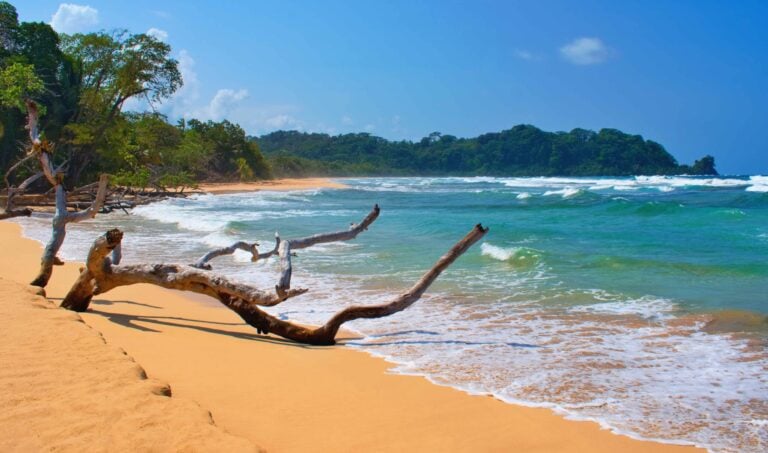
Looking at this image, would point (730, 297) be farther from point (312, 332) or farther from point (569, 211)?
point (569, 211)

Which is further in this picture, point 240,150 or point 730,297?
point 240,150

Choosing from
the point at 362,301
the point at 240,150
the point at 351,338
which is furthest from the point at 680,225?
the point at 240,150

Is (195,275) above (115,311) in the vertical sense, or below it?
above

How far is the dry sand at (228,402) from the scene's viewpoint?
3.43 meters

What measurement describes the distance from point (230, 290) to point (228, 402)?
2350 mm

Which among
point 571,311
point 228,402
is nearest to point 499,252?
point 571,311

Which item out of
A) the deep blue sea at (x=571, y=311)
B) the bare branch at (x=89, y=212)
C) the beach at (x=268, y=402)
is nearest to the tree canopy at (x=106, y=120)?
the deep blue sea at (x=571, y=311)

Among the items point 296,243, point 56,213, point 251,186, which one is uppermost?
point 56,213

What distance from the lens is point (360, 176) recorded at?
110875mm

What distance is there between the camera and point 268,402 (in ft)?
14.4

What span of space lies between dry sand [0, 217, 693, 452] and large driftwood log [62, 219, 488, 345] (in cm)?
38

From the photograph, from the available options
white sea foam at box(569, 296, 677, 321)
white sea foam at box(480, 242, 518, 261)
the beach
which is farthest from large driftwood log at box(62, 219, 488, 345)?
white sea foam at box(480, 242, 518, 261)

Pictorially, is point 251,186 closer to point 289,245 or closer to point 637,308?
point 289,245

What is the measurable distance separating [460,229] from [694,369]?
47.5 feet
